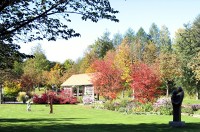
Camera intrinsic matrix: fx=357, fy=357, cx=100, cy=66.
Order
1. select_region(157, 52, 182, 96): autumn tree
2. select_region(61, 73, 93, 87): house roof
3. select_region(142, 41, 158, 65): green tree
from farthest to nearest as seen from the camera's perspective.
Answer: select_region(142, 41, 158, 65): green tree → select_region(61, 73, 93, 87): house roof → select_region(157, 52, 182, 96): autumn tree

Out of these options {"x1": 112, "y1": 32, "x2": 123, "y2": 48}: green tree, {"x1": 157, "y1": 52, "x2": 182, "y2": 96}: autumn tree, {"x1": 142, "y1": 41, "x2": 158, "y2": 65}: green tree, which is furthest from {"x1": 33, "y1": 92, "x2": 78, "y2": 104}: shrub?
{"x1": 112, "y1": 32, "x2": 123, "y2": 48}: green tree

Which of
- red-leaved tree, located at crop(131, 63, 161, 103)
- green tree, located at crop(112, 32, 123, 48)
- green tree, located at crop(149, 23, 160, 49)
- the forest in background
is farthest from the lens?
green tree, located at crop(112, 32, 123, 48)

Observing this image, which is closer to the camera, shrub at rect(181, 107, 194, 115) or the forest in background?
shrub at rect(181, 107, 194, 115)

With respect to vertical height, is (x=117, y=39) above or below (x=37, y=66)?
above

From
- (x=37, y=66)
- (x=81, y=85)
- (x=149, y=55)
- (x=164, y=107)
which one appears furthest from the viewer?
(x=37, y=66)

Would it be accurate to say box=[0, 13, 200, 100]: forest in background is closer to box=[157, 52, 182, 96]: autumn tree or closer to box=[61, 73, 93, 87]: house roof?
box=[157, 52, 182, 96]: autumn tree

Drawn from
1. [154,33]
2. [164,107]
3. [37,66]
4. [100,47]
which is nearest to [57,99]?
[164,107]

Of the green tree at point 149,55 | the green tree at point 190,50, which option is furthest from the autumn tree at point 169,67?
the green tree at point 149,55

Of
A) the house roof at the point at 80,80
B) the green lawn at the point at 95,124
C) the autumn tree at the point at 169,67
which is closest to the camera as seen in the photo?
the green lawn at the point at 95,124

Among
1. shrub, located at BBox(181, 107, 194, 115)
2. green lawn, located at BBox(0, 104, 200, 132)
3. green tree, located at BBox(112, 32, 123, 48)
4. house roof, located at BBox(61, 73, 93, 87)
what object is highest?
green tree, located at BBox(112, 32, 123, 48)

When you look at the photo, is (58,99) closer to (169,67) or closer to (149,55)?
(169,67)

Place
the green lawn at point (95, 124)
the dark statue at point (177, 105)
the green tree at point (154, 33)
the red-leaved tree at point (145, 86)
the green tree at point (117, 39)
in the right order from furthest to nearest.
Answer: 1. the green tree at point (117, 39)
2. the green tree at point (154, 33)
3. the red-leaved tree at point (145, 86)
4. the dark statue at point (177, 105)
5. the green lawn at point (95, 124)

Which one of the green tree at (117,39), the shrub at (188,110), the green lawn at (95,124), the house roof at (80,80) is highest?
the green tree at (117,39)

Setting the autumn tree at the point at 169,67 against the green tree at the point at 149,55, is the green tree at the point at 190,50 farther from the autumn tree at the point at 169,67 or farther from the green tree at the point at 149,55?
the green tree at the point at 149,55
